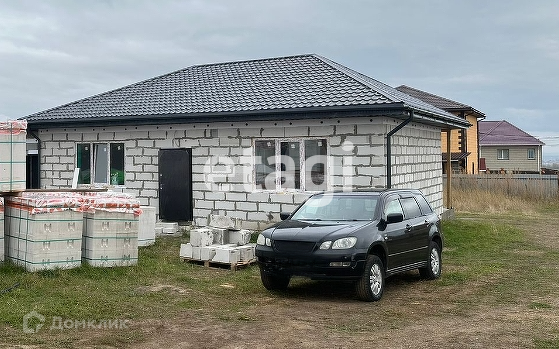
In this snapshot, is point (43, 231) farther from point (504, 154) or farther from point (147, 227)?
point (504, 154)

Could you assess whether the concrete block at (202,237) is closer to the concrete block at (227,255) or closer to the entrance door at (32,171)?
the concrete block at (227,255)

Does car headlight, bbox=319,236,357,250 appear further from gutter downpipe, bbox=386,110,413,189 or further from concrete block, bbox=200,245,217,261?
gutter downpipe, bbox=386,110,413,189

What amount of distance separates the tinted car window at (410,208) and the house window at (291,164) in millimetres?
4455

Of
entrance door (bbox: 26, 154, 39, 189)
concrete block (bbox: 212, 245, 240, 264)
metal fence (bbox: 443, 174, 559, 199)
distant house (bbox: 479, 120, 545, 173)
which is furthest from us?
distant house (bbox: 479, 120, 545, 173)

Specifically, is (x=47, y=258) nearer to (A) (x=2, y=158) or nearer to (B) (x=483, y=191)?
(A) (x=2, y=158)

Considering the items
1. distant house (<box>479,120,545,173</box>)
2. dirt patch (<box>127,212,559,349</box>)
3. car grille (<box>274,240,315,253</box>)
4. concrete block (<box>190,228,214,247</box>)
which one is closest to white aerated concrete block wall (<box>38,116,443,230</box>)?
concrete block (<box>190,228,214,247</box>)

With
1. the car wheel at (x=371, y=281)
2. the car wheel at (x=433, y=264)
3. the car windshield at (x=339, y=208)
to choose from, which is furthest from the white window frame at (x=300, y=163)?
the car wheel at (x=371, y=281)

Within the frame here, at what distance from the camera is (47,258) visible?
1038 cm

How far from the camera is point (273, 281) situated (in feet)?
31.9

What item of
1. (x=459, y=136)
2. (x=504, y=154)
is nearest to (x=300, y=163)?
(x=459, y=136)

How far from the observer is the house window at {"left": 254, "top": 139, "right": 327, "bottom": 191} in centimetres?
1545

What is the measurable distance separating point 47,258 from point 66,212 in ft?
2.59

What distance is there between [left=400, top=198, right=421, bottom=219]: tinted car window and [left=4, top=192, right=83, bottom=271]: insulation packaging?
537 cm

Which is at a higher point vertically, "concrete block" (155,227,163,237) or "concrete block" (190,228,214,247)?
"concrete block" (190,228,214,247)
